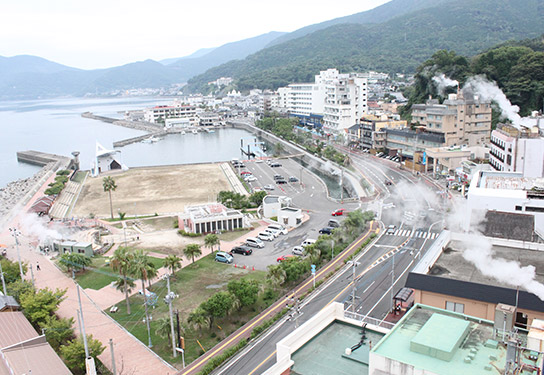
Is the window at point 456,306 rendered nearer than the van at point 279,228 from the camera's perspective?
Yes

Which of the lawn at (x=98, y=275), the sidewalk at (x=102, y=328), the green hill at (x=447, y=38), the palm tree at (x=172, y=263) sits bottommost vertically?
the sidewalk at (x=102, y=328)

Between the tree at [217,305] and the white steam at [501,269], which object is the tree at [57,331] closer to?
the tree at [217,305]

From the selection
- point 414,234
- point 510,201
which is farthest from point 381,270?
point 510,201

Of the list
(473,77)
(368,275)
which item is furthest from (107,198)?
(473,77)

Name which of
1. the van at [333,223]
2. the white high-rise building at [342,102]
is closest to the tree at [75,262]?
the van at [333,223]

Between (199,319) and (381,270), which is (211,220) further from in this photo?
(199,319)

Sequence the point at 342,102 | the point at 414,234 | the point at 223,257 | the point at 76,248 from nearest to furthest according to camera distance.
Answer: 1. the point at 223,257
2. the point at 76,248
3. the point at 414,234
4. the point at 342,102
